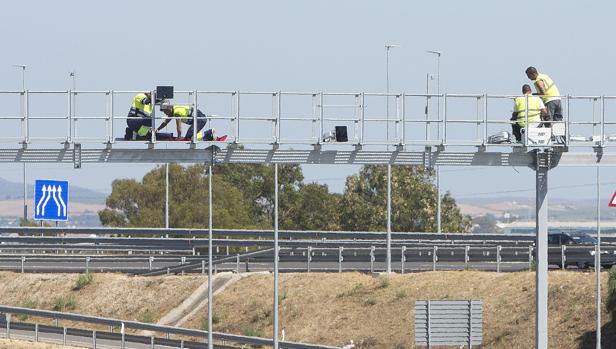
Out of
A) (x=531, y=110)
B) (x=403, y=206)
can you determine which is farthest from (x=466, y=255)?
(x=403, y=206)

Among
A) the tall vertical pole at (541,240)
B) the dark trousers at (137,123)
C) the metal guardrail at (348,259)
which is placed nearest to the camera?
the dark trousers at (137,123)

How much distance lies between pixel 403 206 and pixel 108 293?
156 feet

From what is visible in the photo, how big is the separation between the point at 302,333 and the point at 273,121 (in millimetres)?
21576

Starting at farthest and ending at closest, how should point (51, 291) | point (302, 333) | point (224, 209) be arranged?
point (224, 209) < point (51, 291) < point (302, 333)

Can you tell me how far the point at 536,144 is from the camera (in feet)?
118

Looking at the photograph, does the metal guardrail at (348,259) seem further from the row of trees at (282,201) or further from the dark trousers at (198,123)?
the row of trees at (282,201)

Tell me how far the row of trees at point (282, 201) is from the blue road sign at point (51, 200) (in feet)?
104

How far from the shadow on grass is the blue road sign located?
2655 cm

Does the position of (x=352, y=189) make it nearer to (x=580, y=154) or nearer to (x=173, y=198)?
(x=173, y=198)

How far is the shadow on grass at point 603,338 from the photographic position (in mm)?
50969

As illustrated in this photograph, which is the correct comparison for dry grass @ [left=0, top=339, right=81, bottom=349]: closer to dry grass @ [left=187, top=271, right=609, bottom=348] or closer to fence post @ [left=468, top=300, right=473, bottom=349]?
dry grass @ [left=187, top=271, right=609, bottom=348]

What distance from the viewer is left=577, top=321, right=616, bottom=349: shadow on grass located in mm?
50969

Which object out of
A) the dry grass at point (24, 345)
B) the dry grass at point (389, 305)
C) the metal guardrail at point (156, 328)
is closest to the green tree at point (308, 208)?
the dry grass at point (389, 305)

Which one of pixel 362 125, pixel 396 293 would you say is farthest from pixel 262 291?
pixel 362 125
